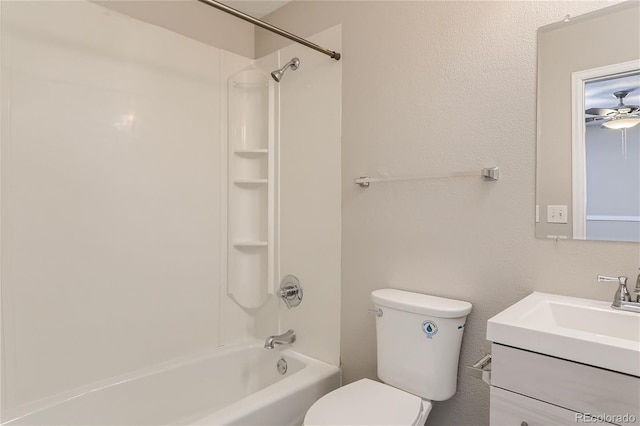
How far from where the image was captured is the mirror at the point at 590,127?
119 cm

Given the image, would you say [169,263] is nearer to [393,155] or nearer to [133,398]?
[133,398]

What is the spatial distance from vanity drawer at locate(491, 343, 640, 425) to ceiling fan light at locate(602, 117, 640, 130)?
0.76 metres

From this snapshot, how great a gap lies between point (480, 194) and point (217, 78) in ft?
5.40

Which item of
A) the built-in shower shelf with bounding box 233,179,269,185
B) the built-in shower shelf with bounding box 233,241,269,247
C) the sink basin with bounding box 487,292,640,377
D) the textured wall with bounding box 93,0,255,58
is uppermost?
the textured wall with bounding box 93,0,255,58

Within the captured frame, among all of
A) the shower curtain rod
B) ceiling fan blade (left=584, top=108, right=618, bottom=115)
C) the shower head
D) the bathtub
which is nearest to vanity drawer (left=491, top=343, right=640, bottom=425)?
ceiling fan blade (left=584, top=108, right=618, bottom=115)

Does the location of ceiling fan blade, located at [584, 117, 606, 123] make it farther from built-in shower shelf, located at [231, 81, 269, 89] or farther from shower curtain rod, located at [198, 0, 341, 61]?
built-in shower shelf, located at [231, 81, 269, 89]

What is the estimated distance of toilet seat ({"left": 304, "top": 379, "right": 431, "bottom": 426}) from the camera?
4.28 feet

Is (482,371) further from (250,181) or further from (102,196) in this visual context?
(102,196)

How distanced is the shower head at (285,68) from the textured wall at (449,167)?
0.28m

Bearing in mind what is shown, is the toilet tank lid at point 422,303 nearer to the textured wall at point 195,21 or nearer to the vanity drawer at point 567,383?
the vanity drawer at point 567,383

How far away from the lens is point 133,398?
6.13ft

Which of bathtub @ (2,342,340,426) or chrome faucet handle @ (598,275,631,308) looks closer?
chrome faucet handle @ (598,275,631,308)

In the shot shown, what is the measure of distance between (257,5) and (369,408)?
2231 millimetres

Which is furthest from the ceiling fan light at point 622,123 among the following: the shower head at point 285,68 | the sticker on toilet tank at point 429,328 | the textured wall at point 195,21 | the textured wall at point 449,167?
the textured wall at point 195,21
